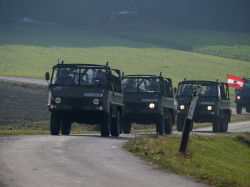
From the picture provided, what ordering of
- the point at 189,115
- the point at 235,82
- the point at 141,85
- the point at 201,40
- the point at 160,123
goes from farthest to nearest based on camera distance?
the point at 201,40, the point at 235,82, the point at 141,85, the point at 160,123, the point at 189,115

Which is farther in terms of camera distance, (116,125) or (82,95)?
(116,125)

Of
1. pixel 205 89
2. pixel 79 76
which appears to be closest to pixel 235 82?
pixel 205 89

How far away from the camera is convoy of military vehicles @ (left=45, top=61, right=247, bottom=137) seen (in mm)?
15812

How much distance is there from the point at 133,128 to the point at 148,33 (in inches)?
2523

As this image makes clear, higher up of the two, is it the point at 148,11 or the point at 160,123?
the point at 148,11

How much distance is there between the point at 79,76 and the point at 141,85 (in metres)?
4.57

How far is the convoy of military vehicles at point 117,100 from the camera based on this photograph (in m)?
15.8

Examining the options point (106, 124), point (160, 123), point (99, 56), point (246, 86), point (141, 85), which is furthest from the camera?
point (99, 56)

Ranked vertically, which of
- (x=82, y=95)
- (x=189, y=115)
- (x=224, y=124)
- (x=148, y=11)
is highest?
(x=148, y=11)

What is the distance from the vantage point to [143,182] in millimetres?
8273

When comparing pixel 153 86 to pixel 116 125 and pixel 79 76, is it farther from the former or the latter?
pixel 79 76

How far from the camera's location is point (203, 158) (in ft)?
40.9

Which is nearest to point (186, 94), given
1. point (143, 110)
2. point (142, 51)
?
point (143, 110)

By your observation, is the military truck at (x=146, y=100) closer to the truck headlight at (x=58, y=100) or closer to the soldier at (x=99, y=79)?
the soldier at (x=99, y=79)
